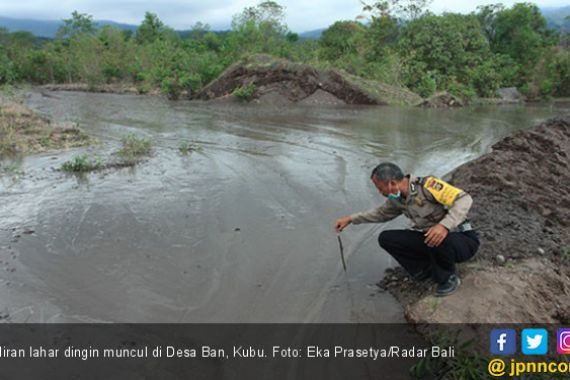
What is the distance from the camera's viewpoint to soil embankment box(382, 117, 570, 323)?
340 centimetres

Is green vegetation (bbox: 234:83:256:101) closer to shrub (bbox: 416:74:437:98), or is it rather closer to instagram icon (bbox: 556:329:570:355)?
shrub (bbox: 416:74:437:98)

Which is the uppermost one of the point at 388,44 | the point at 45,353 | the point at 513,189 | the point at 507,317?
the point at 388,44

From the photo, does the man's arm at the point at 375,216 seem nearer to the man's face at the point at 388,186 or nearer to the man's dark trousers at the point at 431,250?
the man's dark trousers at the point at 431,250

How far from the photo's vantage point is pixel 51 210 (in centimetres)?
607

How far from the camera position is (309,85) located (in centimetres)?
2402

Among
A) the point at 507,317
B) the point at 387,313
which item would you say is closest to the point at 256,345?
the point at 387,313

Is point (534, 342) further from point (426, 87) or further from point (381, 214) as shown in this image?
point (426, 87)

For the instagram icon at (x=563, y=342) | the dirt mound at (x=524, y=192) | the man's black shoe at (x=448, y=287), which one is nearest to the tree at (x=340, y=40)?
the dirt mound at (x=524, y=192)

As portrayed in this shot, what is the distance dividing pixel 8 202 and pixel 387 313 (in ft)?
18.6

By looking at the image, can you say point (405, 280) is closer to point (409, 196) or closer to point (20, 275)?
point (409, 196)

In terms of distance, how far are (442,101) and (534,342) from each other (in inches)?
899

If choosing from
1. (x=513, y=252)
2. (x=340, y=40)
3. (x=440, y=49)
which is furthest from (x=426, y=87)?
(x=513, y=252)

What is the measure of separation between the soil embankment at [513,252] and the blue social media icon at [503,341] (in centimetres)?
12

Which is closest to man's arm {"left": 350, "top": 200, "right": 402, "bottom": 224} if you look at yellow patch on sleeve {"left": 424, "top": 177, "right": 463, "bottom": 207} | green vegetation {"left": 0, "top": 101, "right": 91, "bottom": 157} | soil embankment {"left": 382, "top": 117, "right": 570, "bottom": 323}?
yellow patch on sleeve {"left": 424, "top": 177, "right": 463, "bottom": 207}
